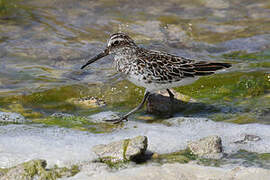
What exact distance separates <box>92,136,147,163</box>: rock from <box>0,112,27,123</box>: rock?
8.27ft

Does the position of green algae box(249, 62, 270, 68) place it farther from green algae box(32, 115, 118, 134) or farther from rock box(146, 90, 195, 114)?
green algae box(32, 115, 118, 134)

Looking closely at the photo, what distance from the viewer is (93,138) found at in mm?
8344

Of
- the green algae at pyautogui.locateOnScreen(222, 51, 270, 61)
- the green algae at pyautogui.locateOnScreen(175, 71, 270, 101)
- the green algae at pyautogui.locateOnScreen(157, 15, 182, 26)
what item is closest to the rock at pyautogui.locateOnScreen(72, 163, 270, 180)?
the green algae at pyautogui.locateOnScreen(175, 71, 270, 101)

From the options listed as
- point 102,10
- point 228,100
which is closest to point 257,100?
point 228,100

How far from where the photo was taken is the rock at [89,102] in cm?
1066

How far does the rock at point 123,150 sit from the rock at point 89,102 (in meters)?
3.39

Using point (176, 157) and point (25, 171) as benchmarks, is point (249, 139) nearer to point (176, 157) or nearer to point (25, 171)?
point (176, 157)

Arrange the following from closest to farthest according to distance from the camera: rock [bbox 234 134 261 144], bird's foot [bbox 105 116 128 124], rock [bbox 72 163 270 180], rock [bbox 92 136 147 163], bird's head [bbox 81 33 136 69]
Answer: rock [bbox 72 163 270 180] < rock [bbox 92 136 147 163] < rock [bbox 234 134 261 144] < bird's foot [bbox 105 116 128 124] < bird's head [bbox 81 33 136 69]

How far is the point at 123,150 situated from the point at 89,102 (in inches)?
149

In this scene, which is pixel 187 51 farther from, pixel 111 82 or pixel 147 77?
pixel 147 77

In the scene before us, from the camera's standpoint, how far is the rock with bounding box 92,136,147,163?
7.06 meters

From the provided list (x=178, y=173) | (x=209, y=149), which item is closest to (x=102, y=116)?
(x=209, y=149)

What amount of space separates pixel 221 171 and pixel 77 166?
211cm

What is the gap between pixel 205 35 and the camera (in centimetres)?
1625
